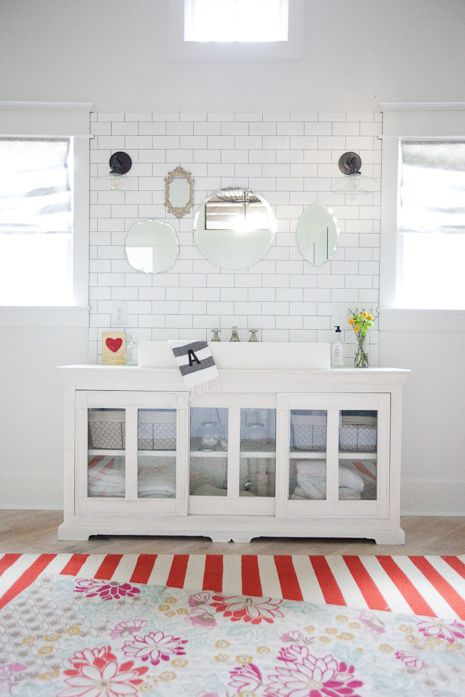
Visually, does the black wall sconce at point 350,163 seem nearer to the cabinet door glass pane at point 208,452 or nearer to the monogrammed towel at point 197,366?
the monogrammed towel at point 197,366

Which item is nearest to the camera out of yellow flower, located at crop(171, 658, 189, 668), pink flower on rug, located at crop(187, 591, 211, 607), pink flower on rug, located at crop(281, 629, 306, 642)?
yellow flower, located at crop(171, 658, 189, 668)

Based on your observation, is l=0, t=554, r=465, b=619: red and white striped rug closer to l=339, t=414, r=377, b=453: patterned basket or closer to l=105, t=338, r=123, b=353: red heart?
l=339, t=414, r=377, b=453: patterned basket

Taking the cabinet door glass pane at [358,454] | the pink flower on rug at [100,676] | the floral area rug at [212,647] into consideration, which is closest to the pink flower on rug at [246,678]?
the floral area rug at [212,647]

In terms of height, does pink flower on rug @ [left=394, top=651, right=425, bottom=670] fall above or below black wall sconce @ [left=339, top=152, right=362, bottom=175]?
below

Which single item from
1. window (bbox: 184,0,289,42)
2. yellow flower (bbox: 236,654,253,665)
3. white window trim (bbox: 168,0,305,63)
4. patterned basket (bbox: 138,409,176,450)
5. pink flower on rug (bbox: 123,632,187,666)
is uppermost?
window (bbox: 184,0,289,42)

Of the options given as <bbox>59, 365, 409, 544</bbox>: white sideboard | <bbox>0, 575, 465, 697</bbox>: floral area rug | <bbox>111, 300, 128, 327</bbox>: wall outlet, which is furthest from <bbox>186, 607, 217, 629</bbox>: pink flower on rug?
<bbox>111, 300, 128, 327</bbox>: wall outlet

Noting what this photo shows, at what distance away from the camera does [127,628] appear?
2438 millimetres

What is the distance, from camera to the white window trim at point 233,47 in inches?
161

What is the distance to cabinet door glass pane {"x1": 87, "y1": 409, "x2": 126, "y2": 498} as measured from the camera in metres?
3.59

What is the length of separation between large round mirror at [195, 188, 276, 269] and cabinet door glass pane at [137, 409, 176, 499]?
1.17 m

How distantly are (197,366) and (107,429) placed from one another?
2.15 feet

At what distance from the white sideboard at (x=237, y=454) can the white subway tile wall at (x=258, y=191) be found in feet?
2.18

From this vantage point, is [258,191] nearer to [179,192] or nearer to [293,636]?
[179,192]

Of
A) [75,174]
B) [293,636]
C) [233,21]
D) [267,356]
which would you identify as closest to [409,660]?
[293,636]
